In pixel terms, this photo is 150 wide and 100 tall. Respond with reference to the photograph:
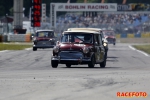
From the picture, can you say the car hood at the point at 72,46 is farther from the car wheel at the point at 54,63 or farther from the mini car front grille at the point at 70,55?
the car wheel at the point at 54,63

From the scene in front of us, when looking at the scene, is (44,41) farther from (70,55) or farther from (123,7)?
(123,7)

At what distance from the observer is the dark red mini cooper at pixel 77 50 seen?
80.4 ft

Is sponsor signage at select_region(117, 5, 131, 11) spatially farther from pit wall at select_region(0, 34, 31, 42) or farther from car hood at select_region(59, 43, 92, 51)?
car hood at select_region(59, 43, 92, 51)

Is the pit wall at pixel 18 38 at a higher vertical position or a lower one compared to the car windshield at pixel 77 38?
lower

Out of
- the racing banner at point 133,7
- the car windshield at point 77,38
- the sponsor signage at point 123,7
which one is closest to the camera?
the car windshield at point 77,38

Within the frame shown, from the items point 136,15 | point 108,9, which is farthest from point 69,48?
point 136,15

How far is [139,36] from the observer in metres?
89.0

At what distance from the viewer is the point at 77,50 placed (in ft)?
80.7

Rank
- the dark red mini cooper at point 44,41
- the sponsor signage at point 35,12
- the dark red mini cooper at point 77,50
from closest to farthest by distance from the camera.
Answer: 1. the dark red mini cooper at point 77,50
2. the dark red mini cooper at point 44,41
3. the sponsor signage at point 35,12

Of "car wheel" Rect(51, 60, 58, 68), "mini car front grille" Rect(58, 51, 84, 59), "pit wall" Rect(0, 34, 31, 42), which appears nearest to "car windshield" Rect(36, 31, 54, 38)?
"car wheel" Rect(51, 60, 58, 68)

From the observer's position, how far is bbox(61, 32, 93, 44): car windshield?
25102mm

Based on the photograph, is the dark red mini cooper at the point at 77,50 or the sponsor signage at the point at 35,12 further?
the sponsor signage at the point at 35,12

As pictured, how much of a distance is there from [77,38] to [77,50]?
0.69m

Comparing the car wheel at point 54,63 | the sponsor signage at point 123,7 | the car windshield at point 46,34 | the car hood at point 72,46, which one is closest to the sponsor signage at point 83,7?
the sponsor signage at point 123,7
